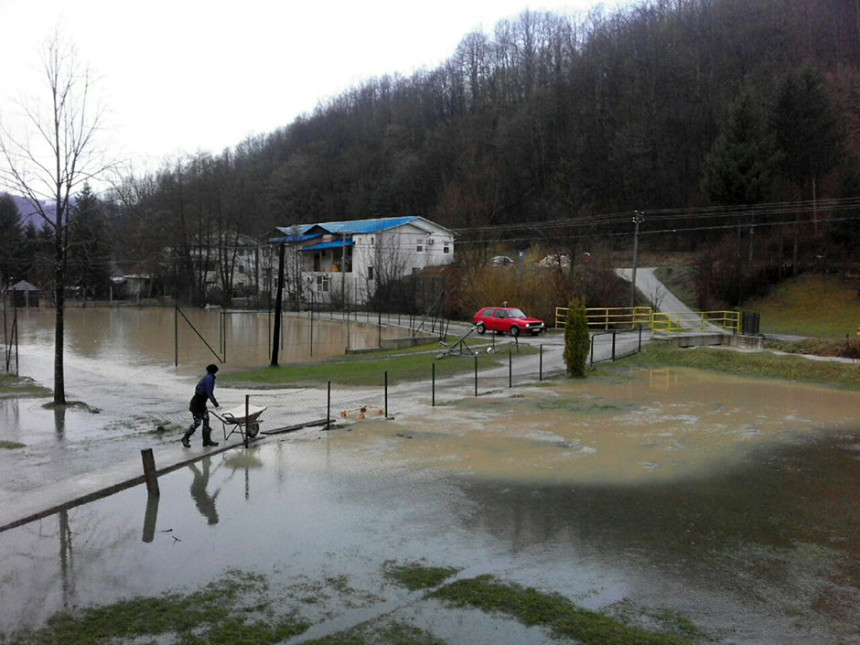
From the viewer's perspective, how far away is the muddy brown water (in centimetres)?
790

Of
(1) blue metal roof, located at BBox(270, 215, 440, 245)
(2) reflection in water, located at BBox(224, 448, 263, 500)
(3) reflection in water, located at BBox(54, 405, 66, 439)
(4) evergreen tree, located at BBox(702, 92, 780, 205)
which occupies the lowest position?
(2) reflection in water, located at BBox(224, 448, 263, 500)

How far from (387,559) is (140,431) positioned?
9983 mm

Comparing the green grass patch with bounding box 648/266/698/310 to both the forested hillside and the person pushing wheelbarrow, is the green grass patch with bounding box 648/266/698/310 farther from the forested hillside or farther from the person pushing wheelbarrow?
Answer: the person pushing wheelbarrow

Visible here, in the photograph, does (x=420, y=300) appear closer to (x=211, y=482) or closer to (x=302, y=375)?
(x=302, y=375)

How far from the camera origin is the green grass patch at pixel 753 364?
26391 mm

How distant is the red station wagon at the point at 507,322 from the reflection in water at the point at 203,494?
28302 millimetres

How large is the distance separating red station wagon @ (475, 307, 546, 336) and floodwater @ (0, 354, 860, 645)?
23497 millimetres

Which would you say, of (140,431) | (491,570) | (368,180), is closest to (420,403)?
(140,431)

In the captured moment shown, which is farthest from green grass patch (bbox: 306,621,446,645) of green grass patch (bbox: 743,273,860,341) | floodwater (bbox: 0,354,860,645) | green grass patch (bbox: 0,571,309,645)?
green grass patch (bbox: 743,273,860,341)

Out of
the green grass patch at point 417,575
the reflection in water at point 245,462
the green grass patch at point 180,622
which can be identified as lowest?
the green grass patch at point 417,575

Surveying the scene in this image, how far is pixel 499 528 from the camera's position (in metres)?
10.5

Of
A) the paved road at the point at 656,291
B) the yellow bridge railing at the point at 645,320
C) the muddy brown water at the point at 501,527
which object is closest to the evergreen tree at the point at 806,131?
the paved road at the point at 656,291

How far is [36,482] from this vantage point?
12312 mm

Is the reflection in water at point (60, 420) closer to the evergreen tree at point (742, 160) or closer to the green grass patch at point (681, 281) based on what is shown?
the green grass patch at point (681, 281)
